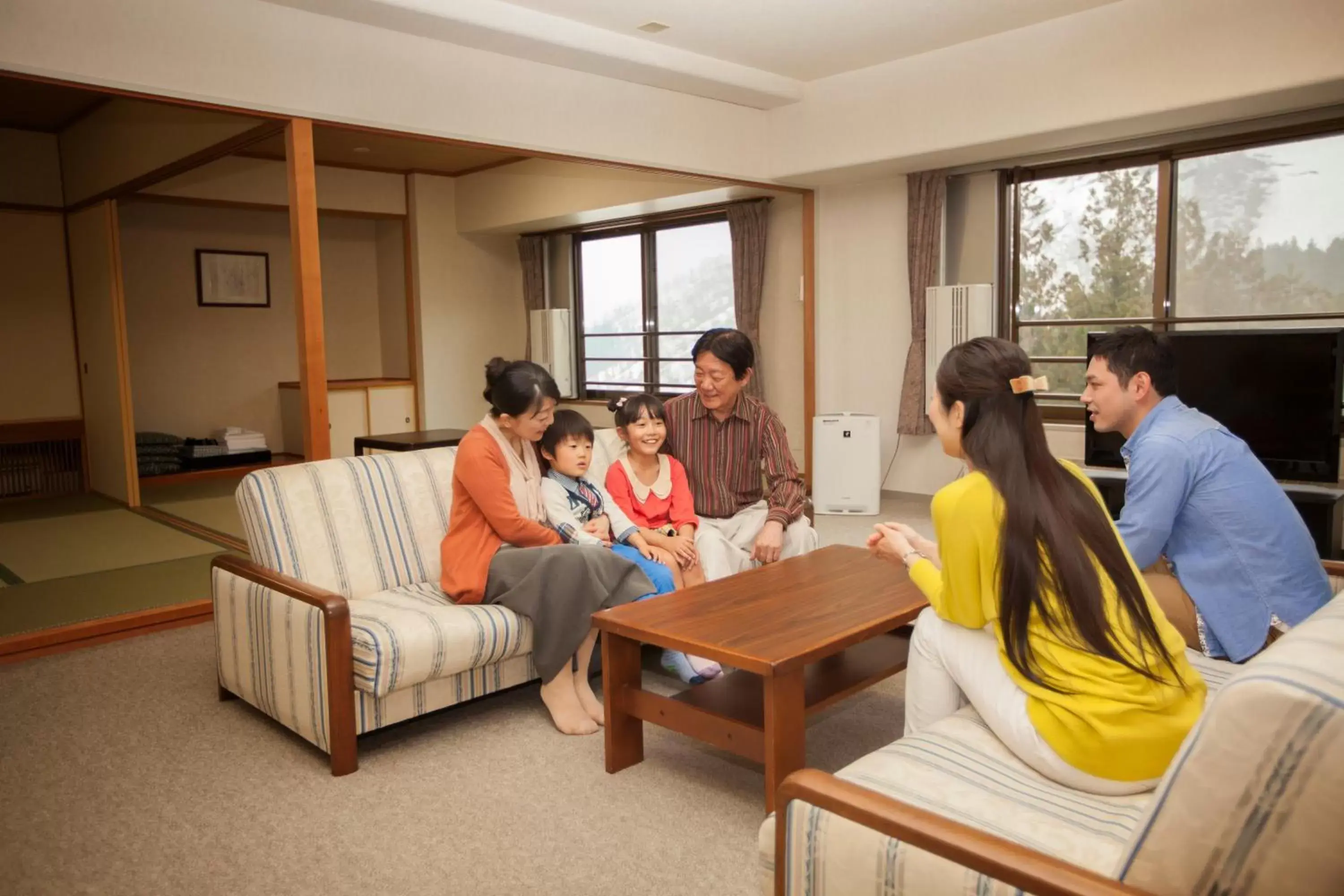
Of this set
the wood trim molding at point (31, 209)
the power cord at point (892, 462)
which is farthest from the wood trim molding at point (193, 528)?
the power cord at point (892, 462)

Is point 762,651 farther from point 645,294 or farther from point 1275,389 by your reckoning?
point 645,294

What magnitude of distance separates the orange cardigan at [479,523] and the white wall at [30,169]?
5.90 metres

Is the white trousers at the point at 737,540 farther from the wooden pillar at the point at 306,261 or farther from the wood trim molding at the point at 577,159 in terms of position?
the wood trim molding at the point at 577,159

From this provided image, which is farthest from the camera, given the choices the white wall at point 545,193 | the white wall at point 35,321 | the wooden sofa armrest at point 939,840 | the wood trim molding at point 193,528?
the white wall at point 545,193

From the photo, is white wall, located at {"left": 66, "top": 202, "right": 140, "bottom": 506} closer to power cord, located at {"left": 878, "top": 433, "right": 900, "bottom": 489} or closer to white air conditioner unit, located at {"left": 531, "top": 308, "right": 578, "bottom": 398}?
white air conditioner unit, located at {"left": 531, "top": 308, "right": 578, "bottom": 398}

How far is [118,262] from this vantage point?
6.37 m

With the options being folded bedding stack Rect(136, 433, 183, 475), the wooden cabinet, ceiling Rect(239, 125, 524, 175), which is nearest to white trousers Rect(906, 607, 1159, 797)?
ceiling Rect(239, 125, 524, 175)

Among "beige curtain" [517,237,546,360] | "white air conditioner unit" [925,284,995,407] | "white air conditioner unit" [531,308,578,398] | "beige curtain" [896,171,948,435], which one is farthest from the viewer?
"beige curtain" [517,237,546,360]

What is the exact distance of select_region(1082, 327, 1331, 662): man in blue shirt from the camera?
2.28 metres

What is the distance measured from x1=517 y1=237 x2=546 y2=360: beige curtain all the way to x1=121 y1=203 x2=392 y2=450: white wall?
4.82ft

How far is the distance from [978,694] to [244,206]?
7.60 metres

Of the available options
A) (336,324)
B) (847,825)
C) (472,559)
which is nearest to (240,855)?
(472,559)

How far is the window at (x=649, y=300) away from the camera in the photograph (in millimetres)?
7867

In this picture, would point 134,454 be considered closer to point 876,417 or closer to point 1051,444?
point 876,417
